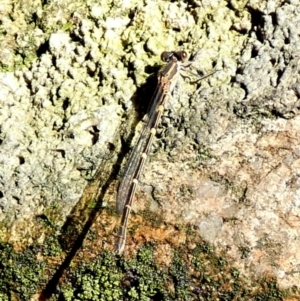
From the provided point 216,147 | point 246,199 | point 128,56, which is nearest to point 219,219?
point 246,199

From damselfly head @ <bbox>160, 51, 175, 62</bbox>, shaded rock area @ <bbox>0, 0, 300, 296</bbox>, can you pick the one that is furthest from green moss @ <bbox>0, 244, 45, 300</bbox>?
damselfly head @ <bbox>160, 51, 175, 62</bbox>

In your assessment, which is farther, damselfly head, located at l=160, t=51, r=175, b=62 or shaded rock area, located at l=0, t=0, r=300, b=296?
damselfly head, located at l=160, t=51, r=175, b=62

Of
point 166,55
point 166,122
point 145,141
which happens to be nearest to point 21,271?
point 145,141

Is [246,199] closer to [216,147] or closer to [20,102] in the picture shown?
[216,147]

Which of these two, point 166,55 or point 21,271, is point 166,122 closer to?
point 166,55

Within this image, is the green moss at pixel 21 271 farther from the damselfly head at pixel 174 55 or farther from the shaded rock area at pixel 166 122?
the damselfly head at pixel 174 55

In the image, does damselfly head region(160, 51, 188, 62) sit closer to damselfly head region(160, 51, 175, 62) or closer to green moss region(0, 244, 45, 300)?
damselfly head region(160, 51, 175, 62)
